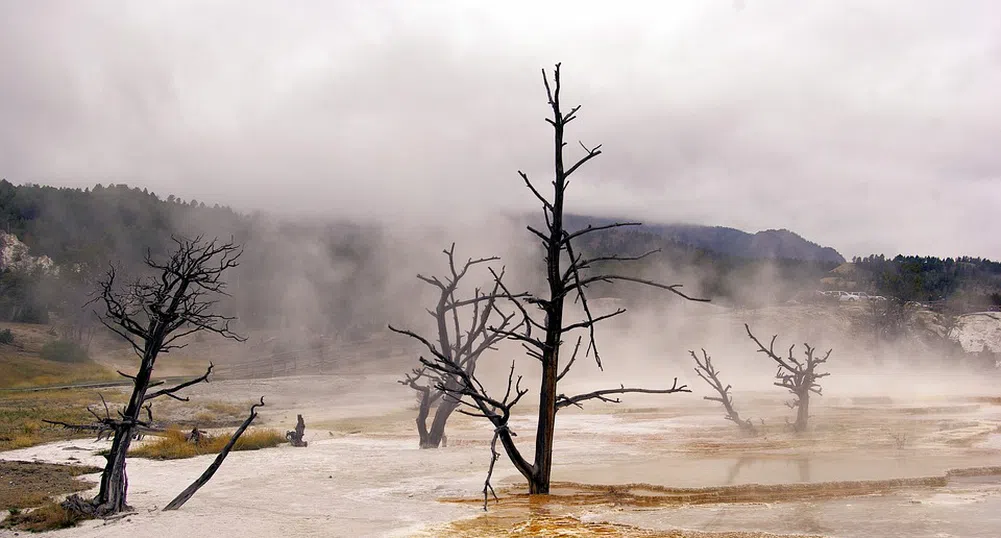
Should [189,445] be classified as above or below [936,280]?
below

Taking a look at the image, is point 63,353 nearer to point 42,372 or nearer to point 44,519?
point 42,372

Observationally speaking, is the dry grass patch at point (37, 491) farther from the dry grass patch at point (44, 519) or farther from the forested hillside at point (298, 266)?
the forested hillside at point (298, 266)

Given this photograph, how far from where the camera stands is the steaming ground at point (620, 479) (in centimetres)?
812

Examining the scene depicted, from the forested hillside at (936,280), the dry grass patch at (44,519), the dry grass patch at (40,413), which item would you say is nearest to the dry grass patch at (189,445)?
the dry grass patch at (40,413)

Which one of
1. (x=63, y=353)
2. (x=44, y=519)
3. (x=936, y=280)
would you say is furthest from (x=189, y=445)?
(x=936, y=280)

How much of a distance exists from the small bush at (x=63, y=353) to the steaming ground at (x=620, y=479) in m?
39.0

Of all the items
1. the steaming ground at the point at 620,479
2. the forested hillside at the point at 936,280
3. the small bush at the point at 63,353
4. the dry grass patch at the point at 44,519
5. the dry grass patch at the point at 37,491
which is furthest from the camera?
the forested hillside at the point at 936,280

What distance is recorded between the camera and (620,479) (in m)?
12.4

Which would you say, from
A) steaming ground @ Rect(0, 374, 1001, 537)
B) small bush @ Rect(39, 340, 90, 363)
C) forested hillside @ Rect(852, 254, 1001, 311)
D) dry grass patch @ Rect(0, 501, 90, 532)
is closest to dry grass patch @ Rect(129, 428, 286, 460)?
steaming ground @ Rect(0, 374, 1001, 537)

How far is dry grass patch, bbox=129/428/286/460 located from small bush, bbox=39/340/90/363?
43109mm

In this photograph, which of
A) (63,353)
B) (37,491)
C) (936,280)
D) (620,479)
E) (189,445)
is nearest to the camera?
(620,479)

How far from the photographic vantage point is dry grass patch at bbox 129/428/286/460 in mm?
17562

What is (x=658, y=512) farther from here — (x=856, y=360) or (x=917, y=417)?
(x=856, y=360)

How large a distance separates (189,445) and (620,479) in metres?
11.4
